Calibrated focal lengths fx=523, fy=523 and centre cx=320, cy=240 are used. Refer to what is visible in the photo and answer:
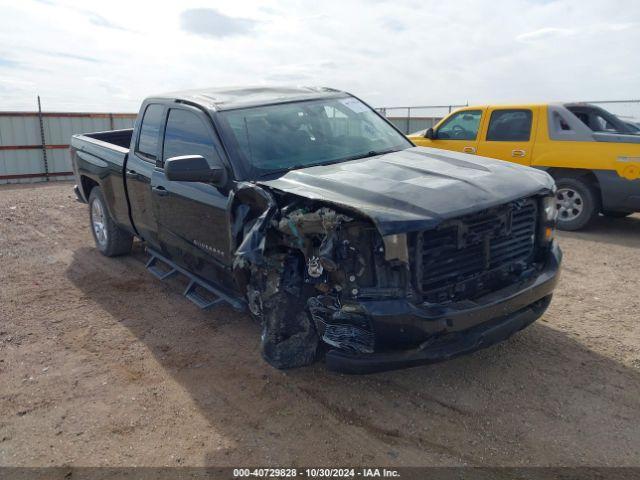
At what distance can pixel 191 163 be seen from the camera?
3641 millimetres

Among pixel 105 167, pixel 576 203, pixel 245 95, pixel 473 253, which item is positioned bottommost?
pixel 576 203

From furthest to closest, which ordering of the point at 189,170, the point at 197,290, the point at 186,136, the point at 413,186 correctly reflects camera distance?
the point at 197,290, the point at 186,136, the point at 189,170, the point at 413,186

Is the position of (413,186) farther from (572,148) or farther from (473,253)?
(572,148)

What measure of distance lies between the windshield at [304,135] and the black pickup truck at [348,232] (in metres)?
0.01

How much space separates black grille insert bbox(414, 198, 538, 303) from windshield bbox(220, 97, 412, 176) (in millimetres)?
1332

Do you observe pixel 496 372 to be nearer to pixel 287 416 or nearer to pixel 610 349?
pixel 610 349

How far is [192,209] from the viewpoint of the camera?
4219 mm

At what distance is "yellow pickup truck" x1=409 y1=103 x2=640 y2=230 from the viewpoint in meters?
6.99

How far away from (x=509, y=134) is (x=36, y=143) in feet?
41.6

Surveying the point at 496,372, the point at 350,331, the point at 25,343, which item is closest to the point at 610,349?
the point at 496,372

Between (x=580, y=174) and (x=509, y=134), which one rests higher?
(x=509, y=134)

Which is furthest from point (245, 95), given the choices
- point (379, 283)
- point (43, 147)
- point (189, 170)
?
point (43, 147)

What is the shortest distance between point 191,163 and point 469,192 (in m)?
1.88

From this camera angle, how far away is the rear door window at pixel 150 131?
4.93 m
